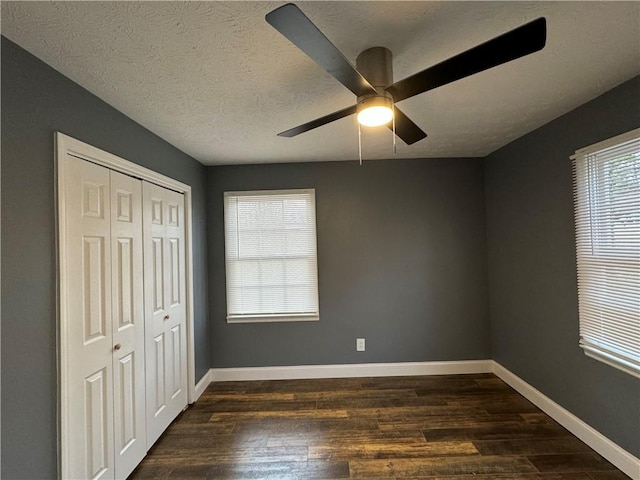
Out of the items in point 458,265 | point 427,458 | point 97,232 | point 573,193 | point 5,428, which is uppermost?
point 573,193

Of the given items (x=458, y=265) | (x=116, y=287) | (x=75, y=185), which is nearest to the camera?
(x=75, y=185)

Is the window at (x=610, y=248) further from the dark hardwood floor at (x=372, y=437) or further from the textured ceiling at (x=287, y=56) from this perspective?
the dark hardwood floor at (x=372, y=437)

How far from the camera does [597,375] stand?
7.27 ft

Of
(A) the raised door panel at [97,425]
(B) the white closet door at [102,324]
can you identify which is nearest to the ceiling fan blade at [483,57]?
(B) the white closet door at [102,324]

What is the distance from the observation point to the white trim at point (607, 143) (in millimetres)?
1898

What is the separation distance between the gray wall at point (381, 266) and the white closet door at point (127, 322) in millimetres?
1363

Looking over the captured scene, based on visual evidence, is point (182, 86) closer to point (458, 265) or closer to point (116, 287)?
point (116, 287)

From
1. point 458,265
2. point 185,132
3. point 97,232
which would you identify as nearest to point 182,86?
point 185,132

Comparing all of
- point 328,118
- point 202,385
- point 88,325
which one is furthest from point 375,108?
point 202,385

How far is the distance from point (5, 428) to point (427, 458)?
2344 millimetres

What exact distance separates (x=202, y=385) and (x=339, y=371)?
1470 millimetres

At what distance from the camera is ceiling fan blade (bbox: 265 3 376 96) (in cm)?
94

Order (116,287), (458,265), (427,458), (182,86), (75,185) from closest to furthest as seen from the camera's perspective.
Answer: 1. (75,185)
2. (182,86)
3. (116,287)
4. (427,458)
5. (458,265)

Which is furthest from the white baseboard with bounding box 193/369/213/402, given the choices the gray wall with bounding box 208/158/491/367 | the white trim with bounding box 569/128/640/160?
the white trim with bounding box 569/128/640/160
